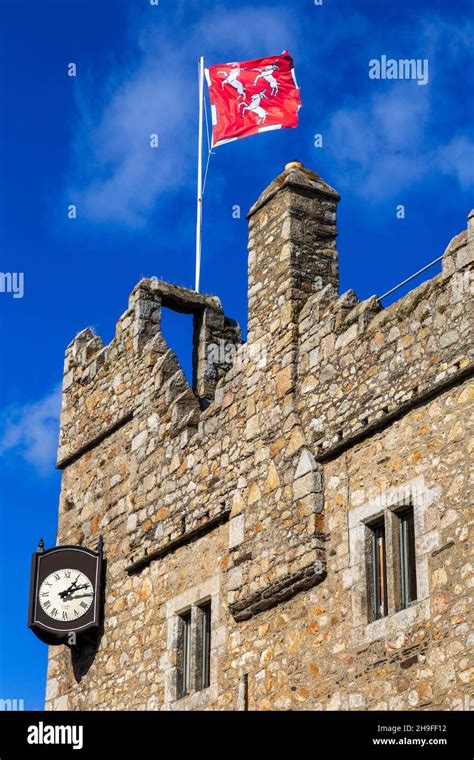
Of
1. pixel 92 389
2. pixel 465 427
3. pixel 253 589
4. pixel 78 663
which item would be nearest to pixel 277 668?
pixel 253 589

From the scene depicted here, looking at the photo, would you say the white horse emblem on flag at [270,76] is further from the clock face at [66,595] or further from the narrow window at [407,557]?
the narrow window at [407,557]

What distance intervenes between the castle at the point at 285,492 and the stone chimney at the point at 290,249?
2 cm

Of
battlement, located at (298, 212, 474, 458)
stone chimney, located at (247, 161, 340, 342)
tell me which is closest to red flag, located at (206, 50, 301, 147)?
stone chimney, located at (247, 161, 340, 342)

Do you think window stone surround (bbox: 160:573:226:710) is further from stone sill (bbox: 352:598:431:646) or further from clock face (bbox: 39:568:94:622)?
stone sill (bbox: 352:598:431:646)

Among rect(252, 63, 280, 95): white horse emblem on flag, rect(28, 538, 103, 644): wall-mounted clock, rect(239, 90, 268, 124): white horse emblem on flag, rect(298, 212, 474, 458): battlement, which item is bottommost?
rect(28, 538, 103, 644): wall-mounted clock

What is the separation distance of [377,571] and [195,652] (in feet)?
9.81

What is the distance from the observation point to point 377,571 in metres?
13.5

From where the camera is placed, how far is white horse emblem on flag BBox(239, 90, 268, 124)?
1772cm

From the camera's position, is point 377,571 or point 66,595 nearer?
point 377,571

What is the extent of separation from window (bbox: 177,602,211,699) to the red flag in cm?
552

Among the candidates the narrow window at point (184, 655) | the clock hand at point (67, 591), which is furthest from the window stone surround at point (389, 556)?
the clock hand at point (67, 591)

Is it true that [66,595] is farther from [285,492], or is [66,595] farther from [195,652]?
[285,492]

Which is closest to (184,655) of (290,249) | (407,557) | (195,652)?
(195,652)
